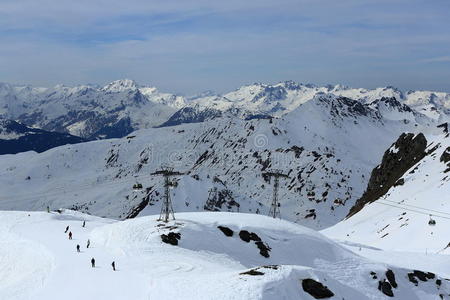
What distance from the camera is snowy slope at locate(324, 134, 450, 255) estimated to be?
7812 cm

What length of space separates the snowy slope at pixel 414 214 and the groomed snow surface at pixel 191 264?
563 inches

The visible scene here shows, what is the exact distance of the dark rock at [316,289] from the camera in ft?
142

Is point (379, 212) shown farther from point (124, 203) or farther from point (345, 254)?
point (124, 203)

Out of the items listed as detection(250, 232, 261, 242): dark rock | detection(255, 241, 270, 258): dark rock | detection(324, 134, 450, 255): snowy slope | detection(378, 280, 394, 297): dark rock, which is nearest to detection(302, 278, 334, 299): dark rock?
detection(378, 280, 394, 297): dark rock

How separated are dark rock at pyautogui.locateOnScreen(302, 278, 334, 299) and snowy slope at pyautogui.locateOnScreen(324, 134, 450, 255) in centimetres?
3293

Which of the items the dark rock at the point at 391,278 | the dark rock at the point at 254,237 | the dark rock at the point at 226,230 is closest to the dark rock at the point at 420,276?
the dark rock at the point at 391,278

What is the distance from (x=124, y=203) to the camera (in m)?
198

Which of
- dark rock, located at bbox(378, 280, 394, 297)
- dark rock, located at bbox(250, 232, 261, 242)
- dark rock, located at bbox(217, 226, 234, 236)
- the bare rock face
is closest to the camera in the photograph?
dark rock, located at bbox(378, 280, 394, 297)

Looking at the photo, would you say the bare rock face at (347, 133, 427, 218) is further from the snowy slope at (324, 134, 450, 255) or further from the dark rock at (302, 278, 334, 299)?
the dark rock at (302, 278, 334, 299)

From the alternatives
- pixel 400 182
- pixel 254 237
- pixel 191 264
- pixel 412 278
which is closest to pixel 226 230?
pixel 254 237

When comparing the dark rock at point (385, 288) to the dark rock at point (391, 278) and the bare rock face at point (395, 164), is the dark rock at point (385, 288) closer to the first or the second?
the dark rock at point (391, 278)

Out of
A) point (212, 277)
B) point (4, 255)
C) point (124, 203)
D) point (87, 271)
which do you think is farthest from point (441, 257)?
point (124, 203)

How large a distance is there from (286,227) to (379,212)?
152ft

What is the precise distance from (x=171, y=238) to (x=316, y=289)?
22451mm
